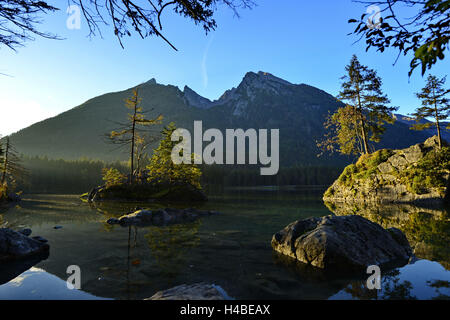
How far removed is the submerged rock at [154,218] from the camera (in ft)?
37.2

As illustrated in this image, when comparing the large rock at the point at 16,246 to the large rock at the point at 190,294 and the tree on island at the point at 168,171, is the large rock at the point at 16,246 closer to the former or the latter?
the large rock at the point at 190,294

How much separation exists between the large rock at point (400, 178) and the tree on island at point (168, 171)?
664 inches

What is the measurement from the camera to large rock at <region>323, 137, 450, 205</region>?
843 inches

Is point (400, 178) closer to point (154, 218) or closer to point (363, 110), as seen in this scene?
point (363, 110)

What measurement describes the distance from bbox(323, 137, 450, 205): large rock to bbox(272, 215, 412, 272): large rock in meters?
18.5

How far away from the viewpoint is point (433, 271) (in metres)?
4.90

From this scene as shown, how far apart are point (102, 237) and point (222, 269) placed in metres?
5.35

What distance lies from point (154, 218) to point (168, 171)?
1710 centimetres

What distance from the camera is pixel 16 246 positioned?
613cm

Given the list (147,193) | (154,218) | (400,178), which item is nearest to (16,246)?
(154,218)

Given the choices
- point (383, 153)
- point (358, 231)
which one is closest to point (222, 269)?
point (358, 231)

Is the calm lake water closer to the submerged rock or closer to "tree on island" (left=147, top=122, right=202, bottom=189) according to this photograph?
the submerged rock
